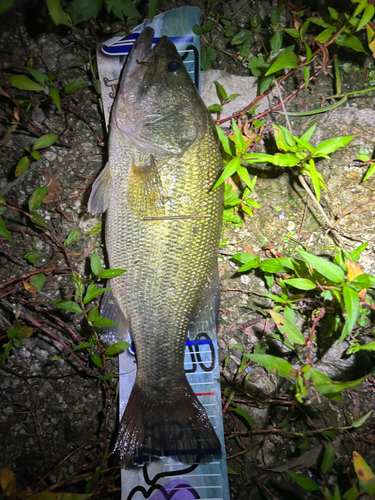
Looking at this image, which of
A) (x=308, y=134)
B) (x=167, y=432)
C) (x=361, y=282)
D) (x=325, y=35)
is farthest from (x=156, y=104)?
(x=167, y=432)

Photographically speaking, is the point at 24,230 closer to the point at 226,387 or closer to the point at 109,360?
the point at 109,360

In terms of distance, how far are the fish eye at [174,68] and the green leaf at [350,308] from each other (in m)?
1.51

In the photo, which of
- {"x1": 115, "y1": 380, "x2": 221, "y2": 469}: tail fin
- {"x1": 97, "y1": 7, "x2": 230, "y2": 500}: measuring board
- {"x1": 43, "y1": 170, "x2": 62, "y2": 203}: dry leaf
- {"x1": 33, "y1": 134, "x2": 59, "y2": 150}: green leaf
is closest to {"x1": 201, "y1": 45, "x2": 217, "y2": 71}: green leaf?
{"x1": 97, "y1": 7, "x2": 230, "y2": 500}: measuring board

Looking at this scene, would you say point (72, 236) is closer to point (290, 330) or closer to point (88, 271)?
point (88, 271)

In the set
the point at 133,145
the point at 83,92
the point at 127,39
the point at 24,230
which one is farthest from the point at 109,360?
the point at 127,39

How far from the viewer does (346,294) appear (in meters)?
1.48

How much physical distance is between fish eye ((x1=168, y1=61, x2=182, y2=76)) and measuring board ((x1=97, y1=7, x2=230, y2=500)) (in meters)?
0.38

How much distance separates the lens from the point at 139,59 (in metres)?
1.86

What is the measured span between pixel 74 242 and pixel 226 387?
4.87 ft

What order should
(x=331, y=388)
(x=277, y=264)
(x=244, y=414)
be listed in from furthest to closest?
(x=244, y=414)
(x=277, y=264)
(x=331, y=388)

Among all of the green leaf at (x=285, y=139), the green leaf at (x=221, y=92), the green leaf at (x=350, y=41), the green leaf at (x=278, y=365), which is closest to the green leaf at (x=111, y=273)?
A: the green leaf at (x=278, y=365)

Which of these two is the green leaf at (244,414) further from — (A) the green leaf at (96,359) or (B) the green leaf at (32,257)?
(B) the green leaf at (32,257)

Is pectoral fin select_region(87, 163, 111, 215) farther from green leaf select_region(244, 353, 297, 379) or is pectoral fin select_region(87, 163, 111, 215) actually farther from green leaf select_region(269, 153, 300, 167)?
green leaf select_region(244, 353, 297, 379)

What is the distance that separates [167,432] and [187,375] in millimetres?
363
